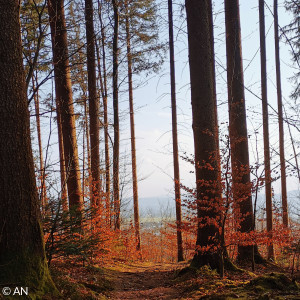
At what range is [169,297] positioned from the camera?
5.08 meters

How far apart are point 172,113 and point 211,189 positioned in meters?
6.75

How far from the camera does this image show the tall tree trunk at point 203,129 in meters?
6.08

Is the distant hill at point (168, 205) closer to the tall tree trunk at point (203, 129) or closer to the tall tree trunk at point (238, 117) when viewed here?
the tall tree trunk at point (238, 117)

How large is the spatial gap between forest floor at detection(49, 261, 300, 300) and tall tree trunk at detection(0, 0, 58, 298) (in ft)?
2.02

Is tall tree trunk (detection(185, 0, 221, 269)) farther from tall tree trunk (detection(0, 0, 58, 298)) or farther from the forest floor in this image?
tall tree trunk (detection(0, 0, 58, 298))

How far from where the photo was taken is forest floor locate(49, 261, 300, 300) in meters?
3.90

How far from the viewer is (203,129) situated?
6.45 meters

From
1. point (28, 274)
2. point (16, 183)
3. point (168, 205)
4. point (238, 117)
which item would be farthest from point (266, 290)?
point (168, 205)

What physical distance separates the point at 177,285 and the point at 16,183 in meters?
3.91

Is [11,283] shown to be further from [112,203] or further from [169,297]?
[112,203]

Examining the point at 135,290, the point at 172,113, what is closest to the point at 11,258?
the point at 135,290

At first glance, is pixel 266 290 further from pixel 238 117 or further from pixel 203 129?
pixel 238 117

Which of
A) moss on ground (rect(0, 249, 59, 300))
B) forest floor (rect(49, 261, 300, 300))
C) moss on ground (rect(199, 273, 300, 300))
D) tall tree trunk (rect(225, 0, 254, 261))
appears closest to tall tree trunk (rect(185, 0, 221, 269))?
forest floor (rect(49, 261, 300, 300))

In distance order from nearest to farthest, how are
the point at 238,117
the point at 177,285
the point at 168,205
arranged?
the point at 177,285, the point at 238,117, the point at 168,205
